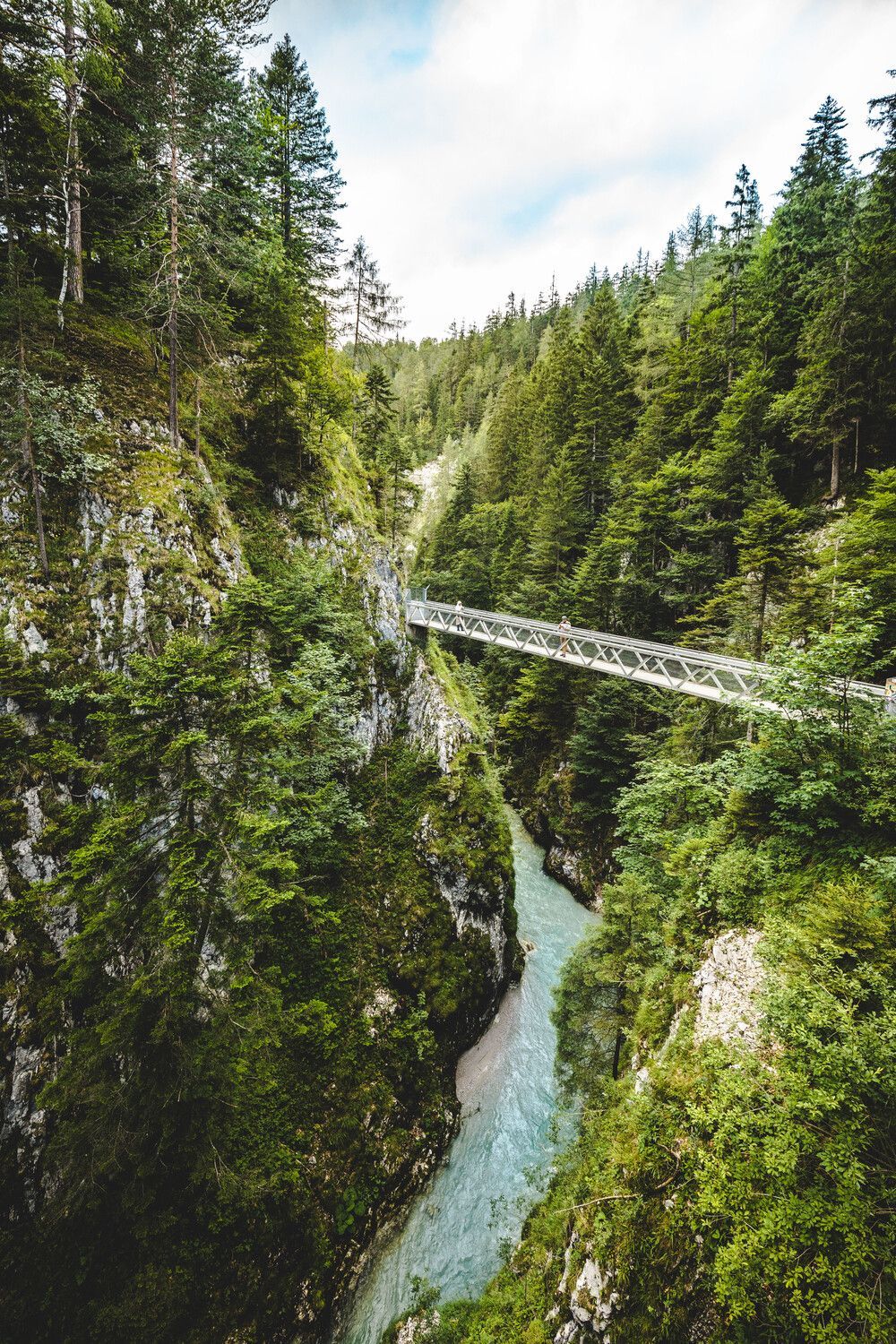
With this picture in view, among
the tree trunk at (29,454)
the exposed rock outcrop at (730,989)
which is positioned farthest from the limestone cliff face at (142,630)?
the exposed rock outcrop at (730,989)

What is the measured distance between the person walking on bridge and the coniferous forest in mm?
3139

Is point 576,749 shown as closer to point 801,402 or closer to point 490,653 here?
point 490,653

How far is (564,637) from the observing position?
1769cm

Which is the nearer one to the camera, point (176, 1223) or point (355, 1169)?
point (176, 1223)

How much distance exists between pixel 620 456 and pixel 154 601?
2732 centimetres

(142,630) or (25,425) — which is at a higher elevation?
(25,425)

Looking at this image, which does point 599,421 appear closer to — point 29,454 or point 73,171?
point 73,171

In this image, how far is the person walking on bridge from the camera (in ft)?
57.8

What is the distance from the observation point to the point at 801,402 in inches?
750

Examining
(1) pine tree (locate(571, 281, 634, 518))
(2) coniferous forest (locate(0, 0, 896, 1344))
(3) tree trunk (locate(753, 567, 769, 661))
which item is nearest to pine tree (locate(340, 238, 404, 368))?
(2) coniferous forest (locate(0, 0, 896, 1344))

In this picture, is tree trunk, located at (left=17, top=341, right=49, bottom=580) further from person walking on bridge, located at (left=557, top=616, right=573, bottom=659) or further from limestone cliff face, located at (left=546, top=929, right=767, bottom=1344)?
person walking on bridge, located at (left=557, top=616, right=573, bottom=659)

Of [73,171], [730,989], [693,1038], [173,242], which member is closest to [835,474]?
[730,989]

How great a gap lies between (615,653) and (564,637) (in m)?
1.95

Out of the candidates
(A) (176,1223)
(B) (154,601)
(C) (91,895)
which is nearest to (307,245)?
(B) (154,601)
